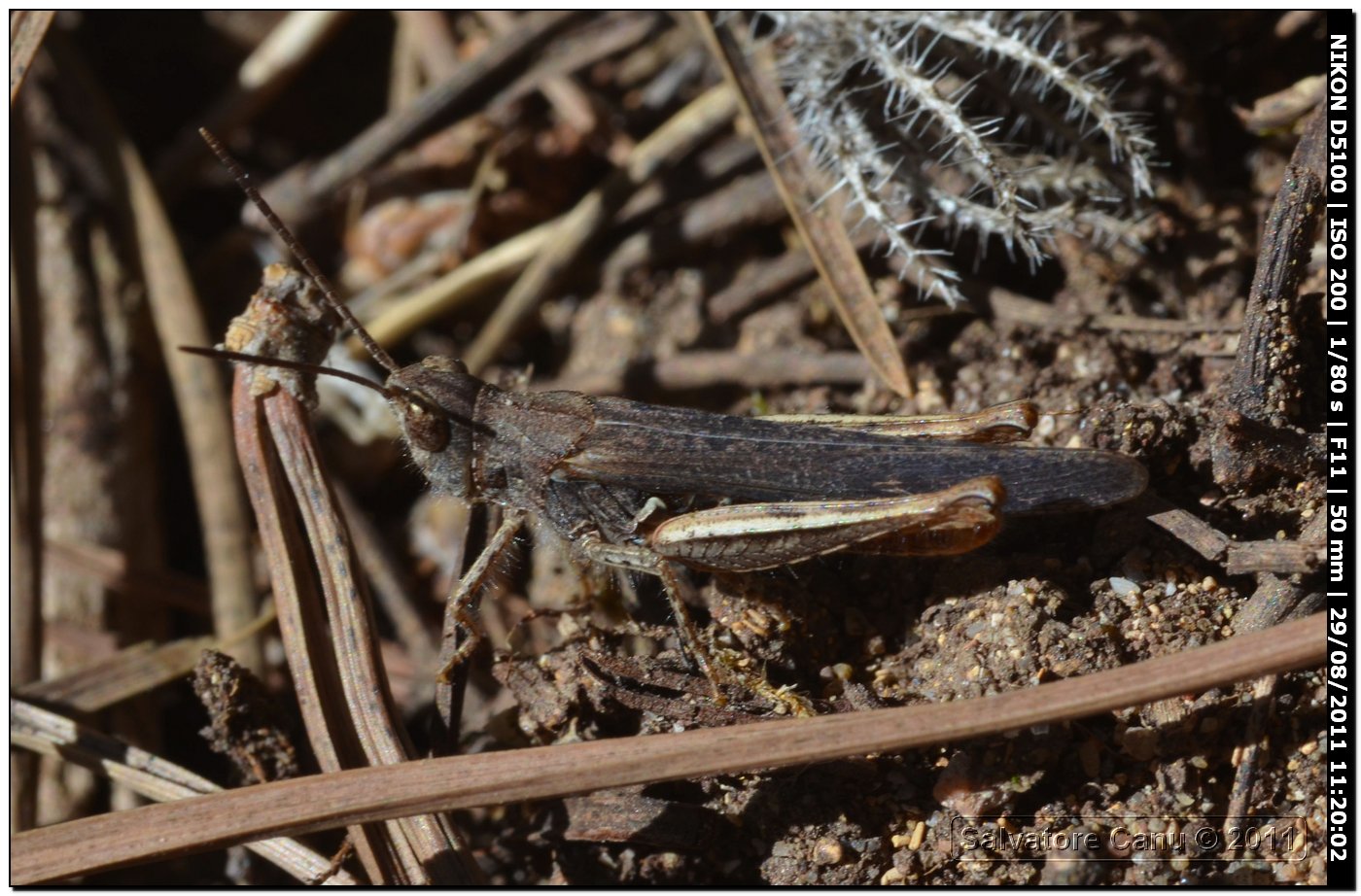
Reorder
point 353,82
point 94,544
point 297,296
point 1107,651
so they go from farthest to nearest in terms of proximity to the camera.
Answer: point 353,82 → point 94,544 → point 297,296 → point 1107,651

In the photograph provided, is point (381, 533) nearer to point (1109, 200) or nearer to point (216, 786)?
point (216, 786)

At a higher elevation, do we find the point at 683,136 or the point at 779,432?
the point at 683,136

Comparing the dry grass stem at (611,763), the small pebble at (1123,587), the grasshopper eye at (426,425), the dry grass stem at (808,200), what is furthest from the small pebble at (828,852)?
the grasshopper eye at (426,425)

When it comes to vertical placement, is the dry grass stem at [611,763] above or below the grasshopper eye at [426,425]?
Answer: below

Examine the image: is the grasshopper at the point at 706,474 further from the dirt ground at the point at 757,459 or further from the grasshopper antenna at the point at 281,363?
the dirt ground at the point at 757,459

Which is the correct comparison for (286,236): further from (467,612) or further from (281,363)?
(467,612)

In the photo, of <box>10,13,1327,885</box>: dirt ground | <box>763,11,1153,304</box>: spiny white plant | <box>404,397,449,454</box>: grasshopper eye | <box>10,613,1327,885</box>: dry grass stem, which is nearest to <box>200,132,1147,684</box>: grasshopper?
<box>404,397,449,454</box>: grasshopper eye

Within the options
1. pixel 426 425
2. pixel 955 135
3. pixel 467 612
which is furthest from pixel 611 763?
pixel 955 135

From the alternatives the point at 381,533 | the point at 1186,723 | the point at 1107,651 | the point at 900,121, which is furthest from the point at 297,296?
the point at 1186,723
